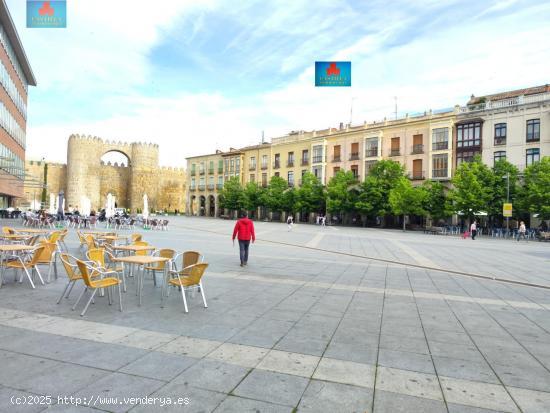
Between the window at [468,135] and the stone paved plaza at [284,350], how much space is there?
34924 mm

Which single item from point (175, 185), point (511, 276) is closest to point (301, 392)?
point (511, 276)

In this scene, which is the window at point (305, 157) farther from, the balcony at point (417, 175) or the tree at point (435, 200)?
the tree at point (435, 200)

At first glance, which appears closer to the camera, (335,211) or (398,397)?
(398,397)

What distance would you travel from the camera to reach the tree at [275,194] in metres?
53.1

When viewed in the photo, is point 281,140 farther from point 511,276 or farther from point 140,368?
point 140,368

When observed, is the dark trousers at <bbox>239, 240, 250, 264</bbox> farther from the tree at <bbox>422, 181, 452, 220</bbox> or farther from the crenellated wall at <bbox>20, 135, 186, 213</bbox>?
the crenellated wall at <bbox>20, 135, 186, 213</bbox>

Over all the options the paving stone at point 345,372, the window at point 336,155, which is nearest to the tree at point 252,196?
the window at point 336,155

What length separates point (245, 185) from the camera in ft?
206

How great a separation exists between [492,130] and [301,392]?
133 feet

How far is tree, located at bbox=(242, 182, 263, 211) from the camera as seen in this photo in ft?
186

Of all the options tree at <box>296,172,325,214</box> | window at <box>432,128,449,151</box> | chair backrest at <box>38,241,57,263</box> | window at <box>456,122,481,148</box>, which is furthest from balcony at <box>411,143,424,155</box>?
chair backrest at <box>38,241,57,263</box>

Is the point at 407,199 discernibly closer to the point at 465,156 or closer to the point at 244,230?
the point at 465,156

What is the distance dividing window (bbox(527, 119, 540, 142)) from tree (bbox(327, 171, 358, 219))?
18.0 meters

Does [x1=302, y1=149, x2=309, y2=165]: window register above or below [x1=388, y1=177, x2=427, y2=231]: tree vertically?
above
